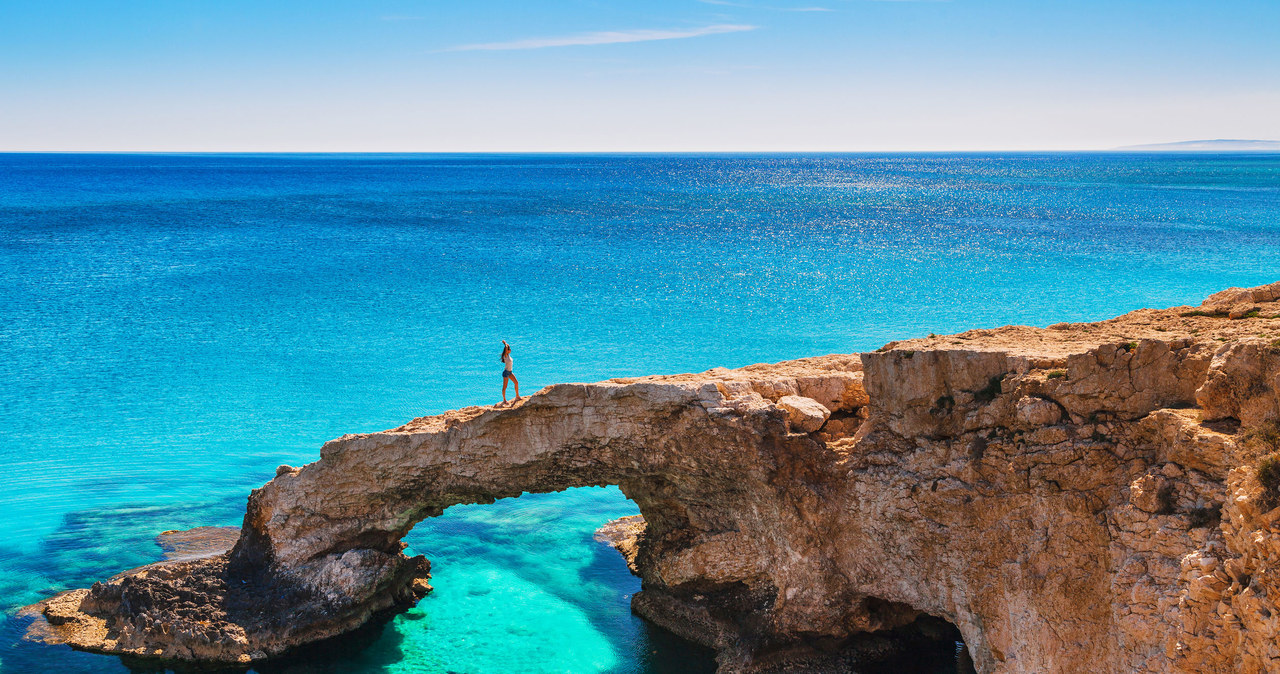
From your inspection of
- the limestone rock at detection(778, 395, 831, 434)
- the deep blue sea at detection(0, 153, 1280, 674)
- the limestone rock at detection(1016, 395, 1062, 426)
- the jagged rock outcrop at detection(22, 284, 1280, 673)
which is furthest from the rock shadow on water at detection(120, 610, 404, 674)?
the limestone rock at detection(1016, 395, 1062, 426)

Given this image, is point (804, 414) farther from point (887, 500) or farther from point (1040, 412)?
point (1040, 412)

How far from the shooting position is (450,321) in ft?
160

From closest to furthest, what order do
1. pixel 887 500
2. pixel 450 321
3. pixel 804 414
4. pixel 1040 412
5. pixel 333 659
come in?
pixel 1040 412 → pixel 887 500 → pixel 804 414 → pixel 333 659 → pixel 450 321

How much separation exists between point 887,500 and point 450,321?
120ft

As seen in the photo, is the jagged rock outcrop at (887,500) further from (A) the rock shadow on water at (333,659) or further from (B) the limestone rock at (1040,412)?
(A) the rock shadow on water at (333,659)

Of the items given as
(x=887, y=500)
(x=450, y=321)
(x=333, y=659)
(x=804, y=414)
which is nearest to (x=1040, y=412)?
(x=887, y=500)

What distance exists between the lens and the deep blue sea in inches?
872

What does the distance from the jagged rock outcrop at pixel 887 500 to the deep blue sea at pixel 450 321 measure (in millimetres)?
1654

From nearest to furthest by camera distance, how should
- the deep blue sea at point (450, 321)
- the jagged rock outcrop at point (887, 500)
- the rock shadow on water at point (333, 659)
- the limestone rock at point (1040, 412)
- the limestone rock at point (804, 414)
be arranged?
the jagged rock outcrop at point (887, 500), the limestone rock at point (1040, 412), the limestone rock at point (804, 414), the rock shadow on water at point (333, 659), the deep blue sea at point (450, 321)

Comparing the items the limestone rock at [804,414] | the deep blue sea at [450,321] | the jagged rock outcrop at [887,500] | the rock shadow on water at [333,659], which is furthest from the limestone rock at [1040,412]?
the rock shadow on water at [333,659]

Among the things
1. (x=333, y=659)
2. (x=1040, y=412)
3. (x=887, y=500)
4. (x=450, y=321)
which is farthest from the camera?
(x=450, y=321)

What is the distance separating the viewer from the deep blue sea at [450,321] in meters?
22.2

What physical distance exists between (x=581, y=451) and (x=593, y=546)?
7.49 meters

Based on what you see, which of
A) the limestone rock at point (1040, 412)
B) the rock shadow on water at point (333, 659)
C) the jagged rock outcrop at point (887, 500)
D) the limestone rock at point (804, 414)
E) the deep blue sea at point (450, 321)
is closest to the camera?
the jagged rock outcrop at point (887, 500)
